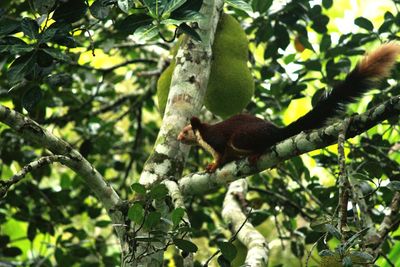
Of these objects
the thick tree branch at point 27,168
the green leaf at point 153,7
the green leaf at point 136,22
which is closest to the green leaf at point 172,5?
the green leaf at point 153,7

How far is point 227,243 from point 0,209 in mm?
2446

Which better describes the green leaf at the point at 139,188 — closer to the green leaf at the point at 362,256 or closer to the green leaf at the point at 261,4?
the green leaf at the point at 362,256

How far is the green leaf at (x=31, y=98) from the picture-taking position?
2314 millimetres

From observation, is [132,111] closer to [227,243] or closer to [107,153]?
[107,153]

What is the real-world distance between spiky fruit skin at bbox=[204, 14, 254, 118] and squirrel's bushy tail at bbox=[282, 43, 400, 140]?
→ 1.55 ft

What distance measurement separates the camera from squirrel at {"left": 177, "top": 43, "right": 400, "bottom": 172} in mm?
2096

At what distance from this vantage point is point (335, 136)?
1851 millimetres

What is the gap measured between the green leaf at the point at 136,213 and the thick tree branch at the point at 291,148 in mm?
392

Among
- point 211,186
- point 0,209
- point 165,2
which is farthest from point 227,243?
point 0,209

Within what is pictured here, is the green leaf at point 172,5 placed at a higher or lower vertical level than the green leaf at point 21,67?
lower

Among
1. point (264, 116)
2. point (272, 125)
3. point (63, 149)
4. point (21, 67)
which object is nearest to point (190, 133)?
point (272, 125)

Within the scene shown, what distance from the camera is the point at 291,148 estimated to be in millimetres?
2008

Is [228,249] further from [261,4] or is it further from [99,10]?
[261,4]

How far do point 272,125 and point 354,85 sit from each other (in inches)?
18.0
